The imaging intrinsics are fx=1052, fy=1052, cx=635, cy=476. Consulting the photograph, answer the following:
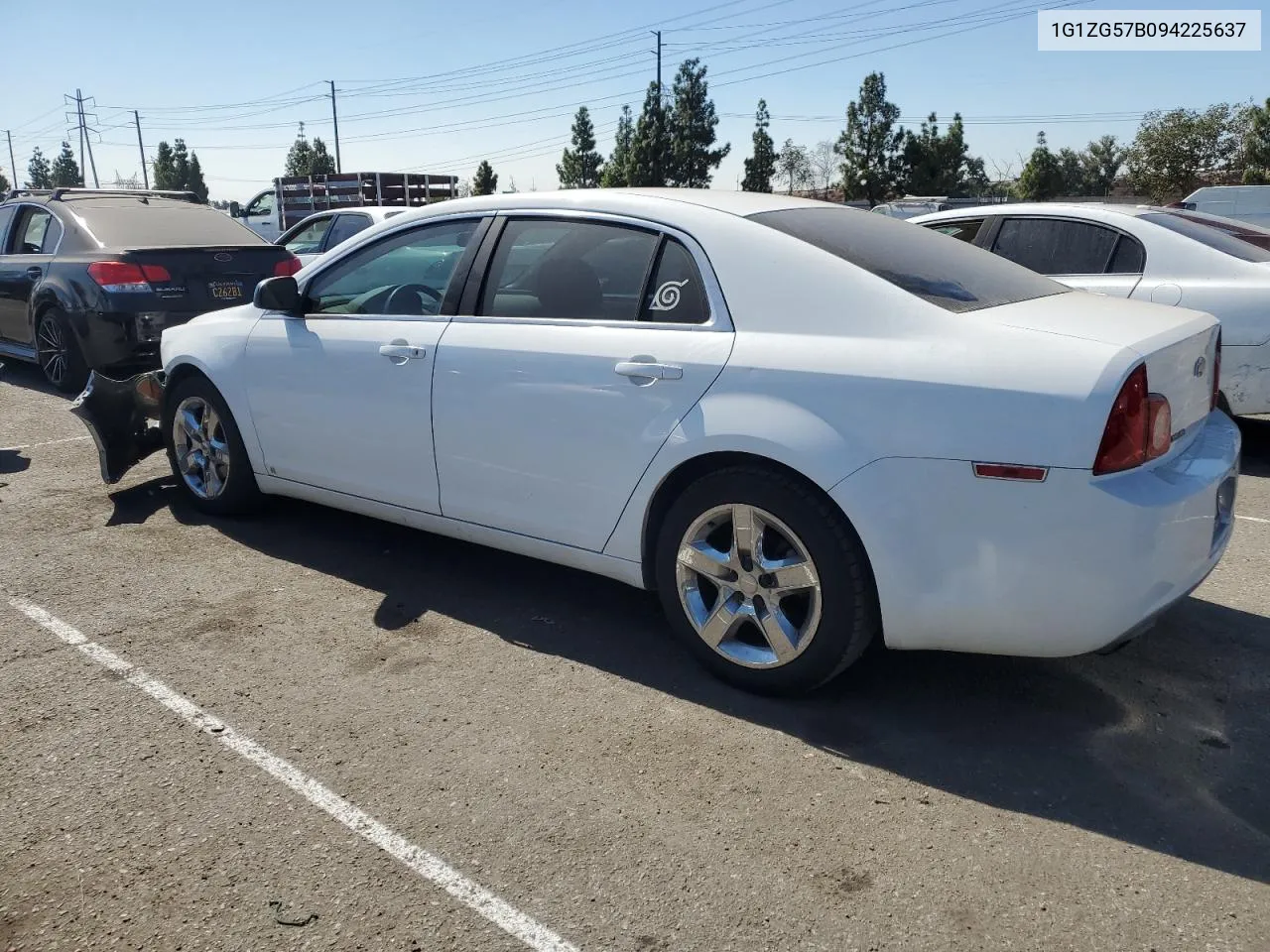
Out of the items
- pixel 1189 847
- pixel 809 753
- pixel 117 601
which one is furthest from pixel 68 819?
pixel 1189 847

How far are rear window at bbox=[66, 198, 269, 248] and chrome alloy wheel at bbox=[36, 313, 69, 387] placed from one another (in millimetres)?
889

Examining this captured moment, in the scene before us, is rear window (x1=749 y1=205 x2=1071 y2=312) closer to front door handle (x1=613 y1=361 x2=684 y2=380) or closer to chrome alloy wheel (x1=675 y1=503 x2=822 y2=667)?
front door handle (x1=613 y1=361 x2=684 y2=380)

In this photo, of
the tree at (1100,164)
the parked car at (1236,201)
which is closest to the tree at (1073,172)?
the tree at (1100,164)

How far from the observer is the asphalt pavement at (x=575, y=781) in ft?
7.98

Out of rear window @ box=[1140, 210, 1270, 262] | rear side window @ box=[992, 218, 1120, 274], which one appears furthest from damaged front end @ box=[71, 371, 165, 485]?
rear window @ box=[1140, 210, 1270, 262]

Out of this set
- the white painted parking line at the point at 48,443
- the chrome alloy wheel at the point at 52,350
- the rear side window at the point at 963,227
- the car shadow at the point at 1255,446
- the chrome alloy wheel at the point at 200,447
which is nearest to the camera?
the chrome alloy wheel at the point at 200,447

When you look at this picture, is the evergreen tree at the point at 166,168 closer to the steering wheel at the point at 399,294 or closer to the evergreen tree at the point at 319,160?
the evergreen tree at the point at 319,160

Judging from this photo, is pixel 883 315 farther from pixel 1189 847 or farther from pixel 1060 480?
pixel 1189 847

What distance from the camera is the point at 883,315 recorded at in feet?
10.4

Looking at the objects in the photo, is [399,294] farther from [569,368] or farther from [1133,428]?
[1133,428]

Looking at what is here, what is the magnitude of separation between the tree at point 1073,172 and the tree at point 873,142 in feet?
44.3

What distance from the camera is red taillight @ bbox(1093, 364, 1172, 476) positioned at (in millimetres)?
2803

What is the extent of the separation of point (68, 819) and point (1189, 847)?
292 centimetres

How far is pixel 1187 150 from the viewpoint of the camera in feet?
142
